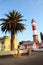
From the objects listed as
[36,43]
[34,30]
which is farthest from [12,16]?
[36,43]

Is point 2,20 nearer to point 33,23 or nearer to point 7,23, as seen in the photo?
point 7,23

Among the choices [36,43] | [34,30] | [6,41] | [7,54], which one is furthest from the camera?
[36,43]

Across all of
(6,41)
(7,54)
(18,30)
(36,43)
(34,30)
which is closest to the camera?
(7,54)

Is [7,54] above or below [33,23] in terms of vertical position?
below

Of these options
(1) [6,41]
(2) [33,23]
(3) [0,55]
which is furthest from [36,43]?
(3) [0,55]

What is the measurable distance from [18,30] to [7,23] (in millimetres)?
3082

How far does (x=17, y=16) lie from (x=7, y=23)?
2.99 meters

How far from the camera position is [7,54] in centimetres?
2847

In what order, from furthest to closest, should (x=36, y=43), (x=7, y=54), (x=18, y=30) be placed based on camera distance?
1. (x=36, y=43)
2. (x=18, y=30)
3. (x=7, y=54)

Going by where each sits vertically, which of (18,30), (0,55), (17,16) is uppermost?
(17,16)

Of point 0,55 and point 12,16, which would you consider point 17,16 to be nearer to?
point 12,16

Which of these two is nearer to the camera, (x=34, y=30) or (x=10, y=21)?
(x=10, y=21)

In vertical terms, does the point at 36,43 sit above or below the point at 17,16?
below

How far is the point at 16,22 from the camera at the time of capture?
4597 cm
